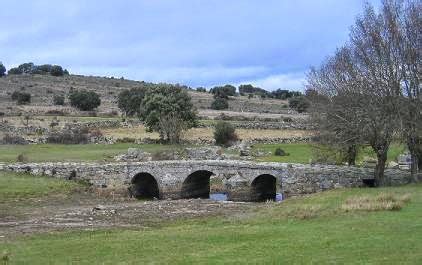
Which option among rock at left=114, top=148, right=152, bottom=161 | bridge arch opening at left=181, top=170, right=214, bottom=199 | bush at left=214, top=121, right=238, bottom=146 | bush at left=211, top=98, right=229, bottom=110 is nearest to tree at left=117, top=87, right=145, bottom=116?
bush at left=211, top=98, right=229, bottom=110

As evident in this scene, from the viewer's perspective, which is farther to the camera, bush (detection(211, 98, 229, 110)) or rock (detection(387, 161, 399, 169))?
bush (detection(211, 98, 229, 110))

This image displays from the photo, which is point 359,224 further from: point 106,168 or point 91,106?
point 91,106

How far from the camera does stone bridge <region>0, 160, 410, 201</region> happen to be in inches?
2085

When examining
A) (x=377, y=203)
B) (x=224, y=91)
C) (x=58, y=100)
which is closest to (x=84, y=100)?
(x=58, y=100)

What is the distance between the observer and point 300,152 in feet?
245

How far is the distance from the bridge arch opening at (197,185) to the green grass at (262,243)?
28829 millimetres

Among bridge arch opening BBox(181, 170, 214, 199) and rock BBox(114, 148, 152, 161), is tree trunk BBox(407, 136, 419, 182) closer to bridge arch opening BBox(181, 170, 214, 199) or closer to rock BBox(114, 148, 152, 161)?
bridge arch opening BBox(181, 170, 214, 199)

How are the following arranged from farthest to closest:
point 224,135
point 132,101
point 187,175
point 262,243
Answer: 1. point 132,101
2. point 224,135
3. point 187,175
4. point 262,243

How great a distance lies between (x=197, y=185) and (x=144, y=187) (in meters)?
5.09

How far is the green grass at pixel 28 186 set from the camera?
154 ft

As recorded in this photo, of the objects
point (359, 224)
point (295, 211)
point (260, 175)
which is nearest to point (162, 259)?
point (359, 224)

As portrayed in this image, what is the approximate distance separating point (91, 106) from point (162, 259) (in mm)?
110246

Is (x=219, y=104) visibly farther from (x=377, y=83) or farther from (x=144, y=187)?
(x=377, y=83)

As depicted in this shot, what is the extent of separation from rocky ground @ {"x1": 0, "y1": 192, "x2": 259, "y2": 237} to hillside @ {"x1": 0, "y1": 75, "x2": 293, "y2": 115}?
73769mm
